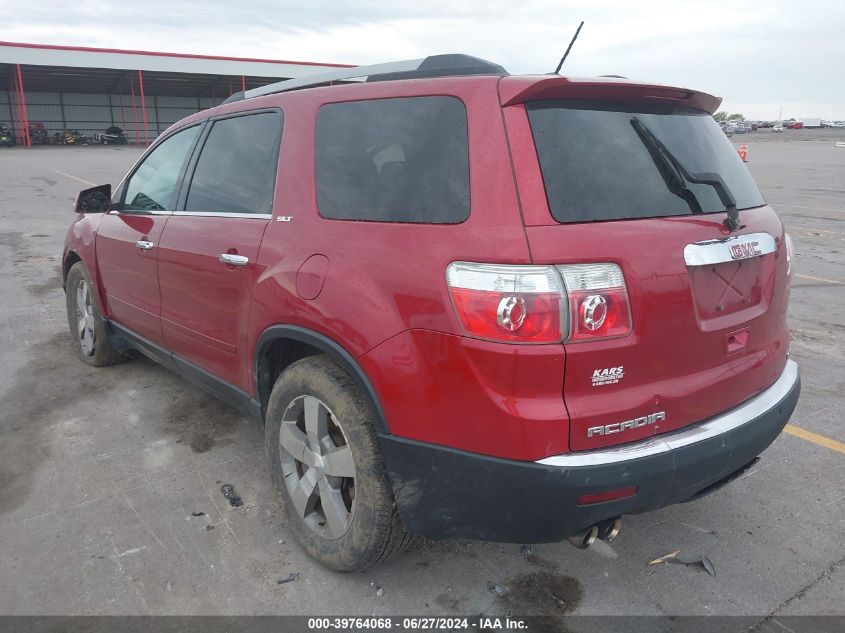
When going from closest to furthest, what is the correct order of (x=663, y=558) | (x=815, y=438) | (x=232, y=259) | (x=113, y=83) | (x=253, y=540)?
(x=663, y=558)
(x=253, y=540)
(x=232, y=259)
(x=815, y=438)
(x=113, y=83)

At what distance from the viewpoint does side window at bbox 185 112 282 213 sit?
2.95 meters

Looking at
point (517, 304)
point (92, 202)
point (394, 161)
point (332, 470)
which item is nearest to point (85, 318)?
point (92, 202)

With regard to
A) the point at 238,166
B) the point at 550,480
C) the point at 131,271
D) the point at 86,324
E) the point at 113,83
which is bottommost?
the point at 86,324

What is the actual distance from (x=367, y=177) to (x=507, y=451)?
1152 mm

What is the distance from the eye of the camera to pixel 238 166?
317cm

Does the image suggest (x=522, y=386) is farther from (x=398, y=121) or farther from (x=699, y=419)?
(x=398, y=121)

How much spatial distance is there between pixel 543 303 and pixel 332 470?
1142 millimetres

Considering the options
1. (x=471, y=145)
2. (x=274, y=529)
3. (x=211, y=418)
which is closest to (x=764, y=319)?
(x=471, y=145)

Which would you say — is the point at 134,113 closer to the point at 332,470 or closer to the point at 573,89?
the point at 332,470

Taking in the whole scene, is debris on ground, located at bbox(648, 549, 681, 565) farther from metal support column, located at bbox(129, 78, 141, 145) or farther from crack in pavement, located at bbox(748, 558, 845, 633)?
metal support column, located at bbox(129, 78, 141, 145)

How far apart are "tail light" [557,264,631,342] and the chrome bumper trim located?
365 mm

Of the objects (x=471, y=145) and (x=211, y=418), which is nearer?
(x=471, y=145)

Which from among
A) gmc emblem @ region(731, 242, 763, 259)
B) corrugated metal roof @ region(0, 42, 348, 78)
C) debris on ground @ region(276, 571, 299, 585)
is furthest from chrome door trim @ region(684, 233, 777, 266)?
corrugated metal roof @ region(0, 42, 348, 78)

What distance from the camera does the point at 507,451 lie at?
201 cm
